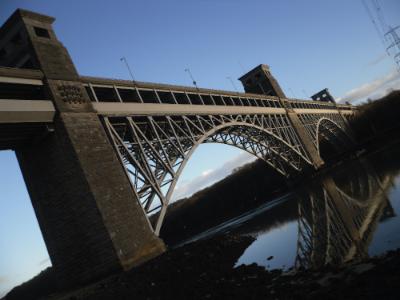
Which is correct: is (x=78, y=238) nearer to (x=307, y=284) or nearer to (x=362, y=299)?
(x=307, y=284)

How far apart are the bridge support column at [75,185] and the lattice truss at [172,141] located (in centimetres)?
141

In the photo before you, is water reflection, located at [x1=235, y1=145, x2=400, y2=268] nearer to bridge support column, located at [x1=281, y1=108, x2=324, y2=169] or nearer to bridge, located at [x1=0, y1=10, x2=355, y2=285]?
bridge, located at [x1=0, y1=10, x2=355, y2=285]

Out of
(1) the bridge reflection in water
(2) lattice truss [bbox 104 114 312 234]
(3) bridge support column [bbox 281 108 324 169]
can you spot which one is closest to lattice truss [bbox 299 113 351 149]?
(3) bridge support column [bbox 281 108 324 169]

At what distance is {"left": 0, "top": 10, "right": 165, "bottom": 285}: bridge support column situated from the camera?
14366 millimetres

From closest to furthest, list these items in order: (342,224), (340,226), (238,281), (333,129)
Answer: (238,281)
(340,226)
(342,224)
(333,129)

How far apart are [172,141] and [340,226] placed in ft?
36.8

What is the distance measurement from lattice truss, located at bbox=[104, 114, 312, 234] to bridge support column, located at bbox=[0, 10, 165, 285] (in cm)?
141

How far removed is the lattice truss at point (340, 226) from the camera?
34.8 ft

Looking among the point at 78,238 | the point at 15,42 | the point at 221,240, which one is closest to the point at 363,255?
the point at 221,240

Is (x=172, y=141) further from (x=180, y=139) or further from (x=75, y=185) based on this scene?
(x=75, y=185)

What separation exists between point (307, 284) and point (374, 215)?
7.72 metres

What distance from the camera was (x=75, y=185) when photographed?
15.0 meters

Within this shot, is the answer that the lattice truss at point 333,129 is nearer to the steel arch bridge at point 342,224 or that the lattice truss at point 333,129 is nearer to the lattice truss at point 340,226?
the steel arch bridge at point 342,224

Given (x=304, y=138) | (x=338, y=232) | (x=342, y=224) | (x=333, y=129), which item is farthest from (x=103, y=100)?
(x=333, y=129)
